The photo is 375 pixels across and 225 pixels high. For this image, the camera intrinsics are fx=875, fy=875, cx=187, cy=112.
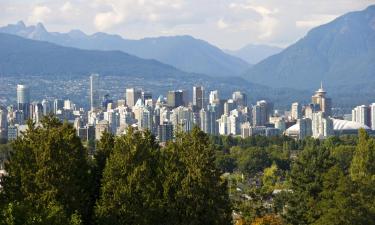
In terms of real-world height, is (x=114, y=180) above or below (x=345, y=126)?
above

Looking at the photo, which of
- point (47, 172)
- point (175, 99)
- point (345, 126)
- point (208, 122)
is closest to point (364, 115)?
point (345, 126)

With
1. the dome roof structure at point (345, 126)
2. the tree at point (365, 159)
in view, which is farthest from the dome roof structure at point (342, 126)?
the tree at point (365, 159)

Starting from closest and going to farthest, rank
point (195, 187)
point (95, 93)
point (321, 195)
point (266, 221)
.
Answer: point (195, 187)
point (321, 195)
point (266, 221)
point (95, 93)

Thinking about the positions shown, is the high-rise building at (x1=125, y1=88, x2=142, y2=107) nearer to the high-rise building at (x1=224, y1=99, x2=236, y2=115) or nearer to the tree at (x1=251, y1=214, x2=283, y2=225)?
the high-rise building at (x1=224, y1=99, x2=236, y2=115)

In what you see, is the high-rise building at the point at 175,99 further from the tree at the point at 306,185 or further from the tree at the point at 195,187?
the tree at the point at 195,187

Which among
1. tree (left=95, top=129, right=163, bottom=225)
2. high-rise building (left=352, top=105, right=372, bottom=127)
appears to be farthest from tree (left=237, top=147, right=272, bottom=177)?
high-rise building (left=352, top=105, right=372, bottom=127)

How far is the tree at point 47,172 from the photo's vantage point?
1327 cm

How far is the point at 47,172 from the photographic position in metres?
13.3

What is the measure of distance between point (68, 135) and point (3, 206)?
2166 millimetres

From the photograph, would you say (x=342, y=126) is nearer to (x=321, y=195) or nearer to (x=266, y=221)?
(x=266, y=221)

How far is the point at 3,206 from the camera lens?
472 inches

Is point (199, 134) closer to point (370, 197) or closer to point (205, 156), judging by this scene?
point (205, 156)

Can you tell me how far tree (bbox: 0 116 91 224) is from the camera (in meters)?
13.3

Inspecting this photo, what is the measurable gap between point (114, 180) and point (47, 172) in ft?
3.62
